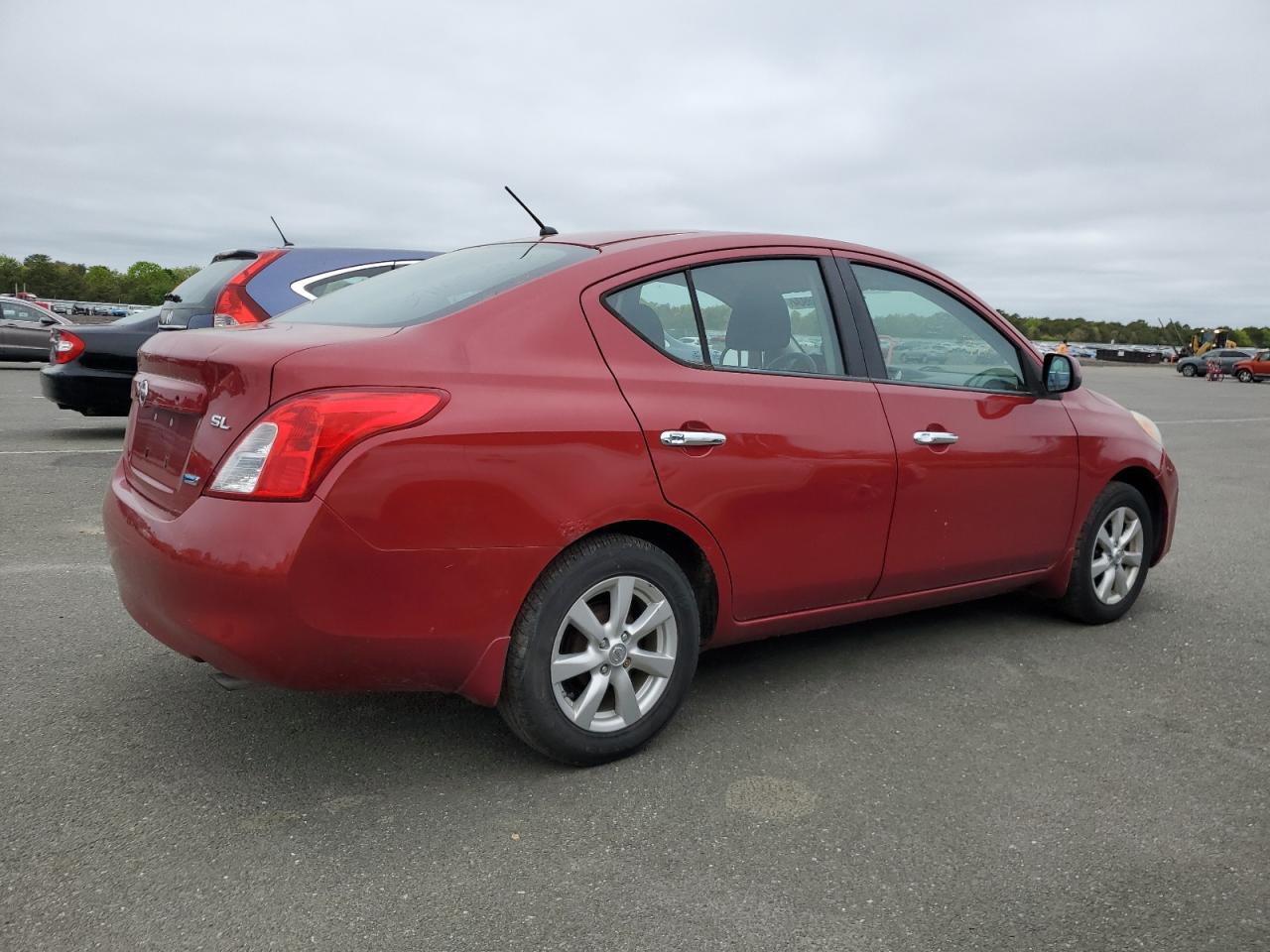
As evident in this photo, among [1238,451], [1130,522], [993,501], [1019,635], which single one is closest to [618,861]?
[993,501]

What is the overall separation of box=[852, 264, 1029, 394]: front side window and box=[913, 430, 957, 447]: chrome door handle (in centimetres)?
22

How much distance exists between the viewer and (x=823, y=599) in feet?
12.3

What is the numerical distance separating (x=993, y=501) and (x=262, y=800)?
2804mm

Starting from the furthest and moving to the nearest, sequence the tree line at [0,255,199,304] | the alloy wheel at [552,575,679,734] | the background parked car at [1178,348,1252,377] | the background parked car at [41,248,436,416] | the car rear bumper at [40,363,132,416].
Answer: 1. the tree line at [0,255,199,304]
2. the background parked car at [1178,348,1252,377]
3. the car rear bumper at [40,363,132,416]
4. the background parked car at [41,248,436,416]
5. the alloy wheel at [552,575,679,734]

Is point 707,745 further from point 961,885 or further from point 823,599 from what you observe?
point 961,885

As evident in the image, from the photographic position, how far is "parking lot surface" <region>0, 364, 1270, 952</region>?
7.88ft

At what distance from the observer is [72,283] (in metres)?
111

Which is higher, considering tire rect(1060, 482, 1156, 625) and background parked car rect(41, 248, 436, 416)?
background parked car rect(41, 248, 436, 416)

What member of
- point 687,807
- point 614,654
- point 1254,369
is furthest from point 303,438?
point 1254,369

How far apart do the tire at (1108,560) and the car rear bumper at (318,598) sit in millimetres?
2787

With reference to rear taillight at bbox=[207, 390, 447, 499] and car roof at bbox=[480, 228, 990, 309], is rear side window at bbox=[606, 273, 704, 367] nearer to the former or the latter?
car roof at bbox=[480, 228, 990, 309]

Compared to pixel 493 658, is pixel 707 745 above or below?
below

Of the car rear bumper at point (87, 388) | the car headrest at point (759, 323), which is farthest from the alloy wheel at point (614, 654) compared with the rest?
the car rear bumper at point (87, 388)

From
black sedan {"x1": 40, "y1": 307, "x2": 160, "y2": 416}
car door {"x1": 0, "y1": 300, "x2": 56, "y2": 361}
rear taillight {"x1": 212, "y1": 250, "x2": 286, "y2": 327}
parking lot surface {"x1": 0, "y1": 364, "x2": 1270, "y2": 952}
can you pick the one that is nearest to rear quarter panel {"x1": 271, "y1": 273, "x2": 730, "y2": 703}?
parking lot surface {"x1": 0, "y1": 364, "x2": 1270, "y2": 952}
